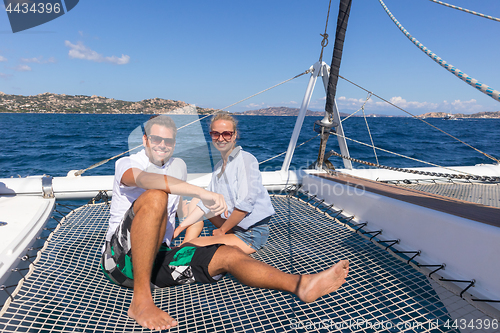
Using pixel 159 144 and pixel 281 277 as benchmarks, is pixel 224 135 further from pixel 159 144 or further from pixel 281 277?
pixel 281 277

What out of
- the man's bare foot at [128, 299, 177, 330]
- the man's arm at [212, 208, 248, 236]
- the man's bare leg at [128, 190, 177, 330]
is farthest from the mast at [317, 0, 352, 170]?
the man's bare foot at [128, 299, 177, 330]

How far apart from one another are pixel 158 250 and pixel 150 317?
0.33m

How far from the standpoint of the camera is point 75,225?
2592 mm

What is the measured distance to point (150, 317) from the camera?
1377 mm

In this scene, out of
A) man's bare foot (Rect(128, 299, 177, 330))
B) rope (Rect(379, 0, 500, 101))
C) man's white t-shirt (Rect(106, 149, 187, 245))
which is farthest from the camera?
man's white t-shirt (Rect(106, 149, 187, 245))

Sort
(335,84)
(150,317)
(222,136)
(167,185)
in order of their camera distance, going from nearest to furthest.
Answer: (150,317), (167,185), (222,136), (335,84)

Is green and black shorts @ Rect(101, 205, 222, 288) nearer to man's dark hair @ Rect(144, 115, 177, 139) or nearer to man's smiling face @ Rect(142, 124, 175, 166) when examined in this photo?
man's smiling face @ Rect(142, 124, 175, 166)

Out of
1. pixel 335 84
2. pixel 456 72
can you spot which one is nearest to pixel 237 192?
pixel 456 72

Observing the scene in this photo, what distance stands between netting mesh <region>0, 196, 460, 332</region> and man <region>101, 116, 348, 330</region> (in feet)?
0.35

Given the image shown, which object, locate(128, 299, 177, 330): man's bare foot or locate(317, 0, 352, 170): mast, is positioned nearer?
locate(128, 299, 177, 330): man's bare foot

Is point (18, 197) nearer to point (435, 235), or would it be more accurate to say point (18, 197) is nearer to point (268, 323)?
point (268, 323)

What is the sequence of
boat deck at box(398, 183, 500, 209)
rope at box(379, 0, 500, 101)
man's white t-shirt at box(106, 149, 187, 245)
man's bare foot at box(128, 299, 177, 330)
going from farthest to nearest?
boat deck at box(398, 183, 500, 209) < man's white t-shirt at box(106, 149, 187, 245) < rope at box(379, 0, 500, 101) < man's bare foot at box(128, 299, 177, 330)

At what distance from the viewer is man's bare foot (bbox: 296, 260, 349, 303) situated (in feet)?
4.88

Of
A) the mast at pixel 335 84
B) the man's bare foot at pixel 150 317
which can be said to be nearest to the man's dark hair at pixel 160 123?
the man's bare foot at pixel 150 317
